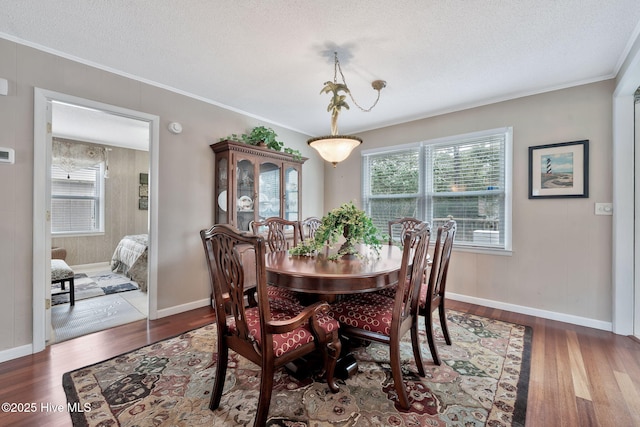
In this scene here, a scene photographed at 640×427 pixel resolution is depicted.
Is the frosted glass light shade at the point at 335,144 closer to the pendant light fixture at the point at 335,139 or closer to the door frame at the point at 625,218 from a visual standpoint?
the pendant light fixture at the point at 335,139

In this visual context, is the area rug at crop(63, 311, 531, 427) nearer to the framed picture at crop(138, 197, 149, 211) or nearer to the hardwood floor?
the hardwood floor

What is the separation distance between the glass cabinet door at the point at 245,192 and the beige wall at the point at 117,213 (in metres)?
3.53

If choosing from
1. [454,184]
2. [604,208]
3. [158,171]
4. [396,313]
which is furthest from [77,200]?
[604,208]

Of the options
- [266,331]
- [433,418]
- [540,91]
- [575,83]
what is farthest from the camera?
[540,91]

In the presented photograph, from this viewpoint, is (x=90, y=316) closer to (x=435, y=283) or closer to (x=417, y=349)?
(x=417, y=349)

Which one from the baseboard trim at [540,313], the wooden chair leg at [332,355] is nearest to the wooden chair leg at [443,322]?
the wooden chair leg at [332,355]

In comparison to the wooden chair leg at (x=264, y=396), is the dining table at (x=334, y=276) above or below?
above

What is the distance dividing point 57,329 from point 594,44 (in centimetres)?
519

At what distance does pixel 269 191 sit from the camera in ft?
12.1

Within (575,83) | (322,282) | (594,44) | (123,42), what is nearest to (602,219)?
(575,83)

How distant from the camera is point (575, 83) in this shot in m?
2.80

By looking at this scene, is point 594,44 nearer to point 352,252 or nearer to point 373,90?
point 373,90

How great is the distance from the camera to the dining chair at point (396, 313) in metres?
1.60

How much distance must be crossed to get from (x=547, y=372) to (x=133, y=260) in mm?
4888
